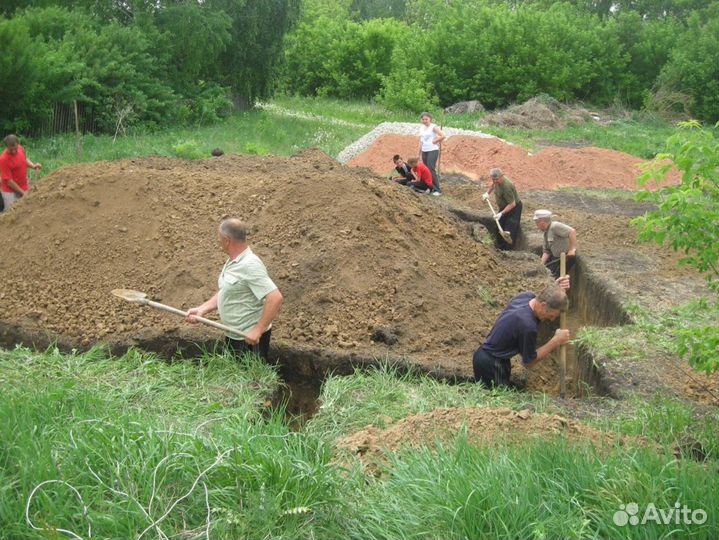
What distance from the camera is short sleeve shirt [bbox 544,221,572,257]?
394 inches

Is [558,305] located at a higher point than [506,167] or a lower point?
higher

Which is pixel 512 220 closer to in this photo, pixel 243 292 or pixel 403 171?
pixel 403 171

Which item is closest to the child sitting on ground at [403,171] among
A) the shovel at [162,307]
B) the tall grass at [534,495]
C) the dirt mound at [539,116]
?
the shovel at [162,307]

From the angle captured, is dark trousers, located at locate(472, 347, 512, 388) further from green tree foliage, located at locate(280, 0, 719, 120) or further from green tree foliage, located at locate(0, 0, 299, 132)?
green tree foliage, located at locate(280, 0, 719, 120)

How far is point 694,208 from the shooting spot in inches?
204

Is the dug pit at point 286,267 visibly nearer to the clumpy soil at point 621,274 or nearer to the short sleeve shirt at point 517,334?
the clumpy soil at point 621,274

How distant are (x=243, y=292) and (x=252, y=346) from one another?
65cm

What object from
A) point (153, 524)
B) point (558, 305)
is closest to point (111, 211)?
point (558, 305)

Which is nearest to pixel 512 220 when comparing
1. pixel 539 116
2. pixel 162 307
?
pixel 162 307

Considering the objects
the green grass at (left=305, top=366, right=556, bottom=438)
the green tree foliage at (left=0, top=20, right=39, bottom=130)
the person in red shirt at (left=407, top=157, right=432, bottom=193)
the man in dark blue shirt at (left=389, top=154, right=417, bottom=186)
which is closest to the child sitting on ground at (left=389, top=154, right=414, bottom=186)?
the man in dark blue shirt at (left=389, top=154, right=417, bottom=186)

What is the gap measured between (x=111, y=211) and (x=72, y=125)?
11.8 m

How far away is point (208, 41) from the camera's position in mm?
25719

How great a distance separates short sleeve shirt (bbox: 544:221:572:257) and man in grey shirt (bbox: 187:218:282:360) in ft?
15.6

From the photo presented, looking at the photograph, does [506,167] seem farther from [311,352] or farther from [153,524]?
[153,524]
